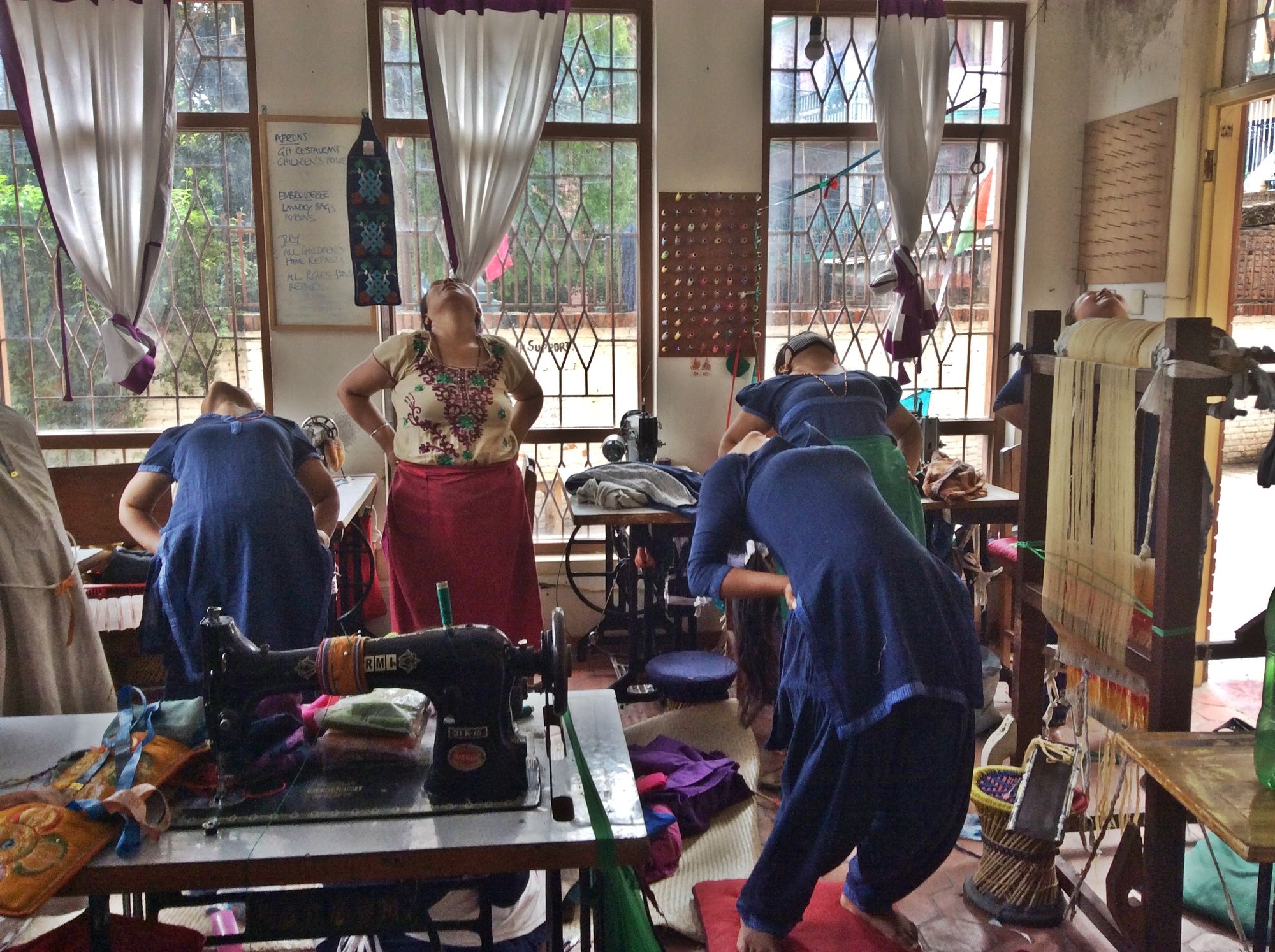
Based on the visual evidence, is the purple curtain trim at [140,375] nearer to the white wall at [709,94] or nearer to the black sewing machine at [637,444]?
the black sewing machine at [637,444]

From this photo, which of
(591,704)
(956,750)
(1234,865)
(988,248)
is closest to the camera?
(591,704)

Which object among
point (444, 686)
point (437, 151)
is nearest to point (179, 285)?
point (437, 151)

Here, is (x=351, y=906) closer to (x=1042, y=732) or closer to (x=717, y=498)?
(x=717, y=498)

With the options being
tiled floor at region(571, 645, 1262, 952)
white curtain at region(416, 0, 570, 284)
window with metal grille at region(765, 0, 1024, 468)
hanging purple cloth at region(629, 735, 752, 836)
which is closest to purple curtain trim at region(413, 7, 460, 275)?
white curtain at region(416, 0, 570, 284)

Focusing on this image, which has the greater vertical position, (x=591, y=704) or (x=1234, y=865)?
(x=591, y=704)

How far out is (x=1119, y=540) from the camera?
2.10 m

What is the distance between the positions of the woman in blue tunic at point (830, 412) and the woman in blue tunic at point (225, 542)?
1248mm

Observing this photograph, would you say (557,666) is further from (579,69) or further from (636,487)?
(579,69)

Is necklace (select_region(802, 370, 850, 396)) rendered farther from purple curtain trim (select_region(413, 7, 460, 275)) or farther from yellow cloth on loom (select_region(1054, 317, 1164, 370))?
purple curtain trim (select_region(413, 7, 460, 275))

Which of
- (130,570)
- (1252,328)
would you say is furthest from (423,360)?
(1252,328)

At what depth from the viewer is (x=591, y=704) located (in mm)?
1860

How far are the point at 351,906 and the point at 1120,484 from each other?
164 centimetres

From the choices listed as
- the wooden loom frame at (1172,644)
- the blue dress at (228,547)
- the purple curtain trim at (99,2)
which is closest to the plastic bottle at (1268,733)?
the wooden loom frame at (1172,644)

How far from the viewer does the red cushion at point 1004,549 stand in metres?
4.07
